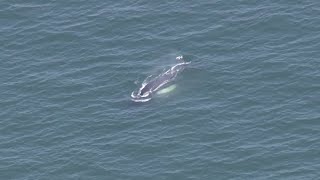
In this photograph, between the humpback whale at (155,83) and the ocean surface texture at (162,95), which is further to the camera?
the humpback whale at (155,83)

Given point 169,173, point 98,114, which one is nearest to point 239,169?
point 169,173

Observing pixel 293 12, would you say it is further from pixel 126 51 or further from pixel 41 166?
pixel 41 166

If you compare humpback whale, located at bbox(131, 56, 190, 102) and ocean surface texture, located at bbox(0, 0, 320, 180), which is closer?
ocean surface texture, located at bbox(0, 0, 320, 180)

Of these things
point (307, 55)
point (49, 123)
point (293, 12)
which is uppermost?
point (293, 12)
